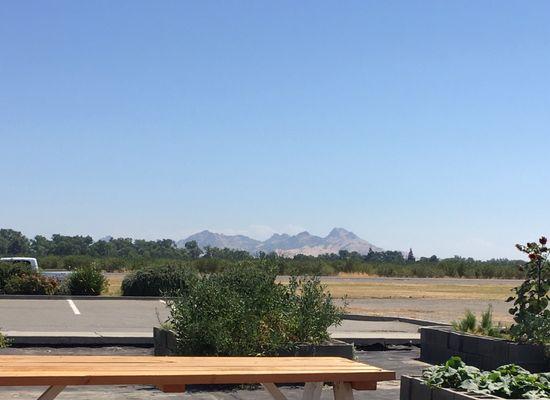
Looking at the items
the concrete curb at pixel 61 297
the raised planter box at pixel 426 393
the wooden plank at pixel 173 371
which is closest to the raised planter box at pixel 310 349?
the raised planter box at pixel 426 393

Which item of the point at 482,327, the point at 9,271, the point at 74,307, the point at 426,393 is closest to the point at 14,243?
the point at 9,271

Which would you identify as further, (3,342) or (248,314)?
(3,342)

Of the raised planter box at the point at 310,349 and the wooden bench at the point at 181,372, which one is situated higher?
the wooden bench at the point at 181,372

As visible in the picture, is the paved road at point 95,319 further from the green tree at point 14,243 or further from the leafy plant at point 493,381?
the green tree at point 14,243

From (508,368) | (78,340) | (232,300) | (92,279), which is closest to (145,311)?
(92,279)

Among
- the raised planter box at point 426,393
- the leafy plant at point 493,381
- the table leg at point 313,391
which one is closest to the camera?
the table leg at point 313,391

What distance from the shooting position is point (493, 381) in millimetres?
8133

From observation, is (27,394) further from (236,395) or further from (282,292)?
(282,292)

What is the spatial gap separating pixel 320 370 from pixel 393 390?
4.60 metres

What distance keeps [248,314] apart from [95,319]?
34.2ft

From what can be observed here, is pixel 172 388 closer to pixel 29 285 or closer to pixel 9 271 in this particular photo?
pixel 29 285

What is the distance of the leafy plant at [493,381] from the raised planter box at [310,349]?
2.95 metres

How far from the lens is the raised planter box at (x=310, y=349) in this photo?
37.1 feet

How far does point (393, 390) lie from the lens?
11.1m
